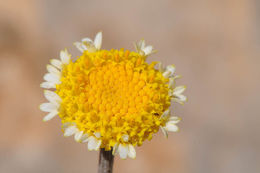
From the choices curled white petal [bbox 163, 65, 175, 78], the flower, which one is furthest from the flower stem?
curled white petal [bbox 163, 65, 175, 78]

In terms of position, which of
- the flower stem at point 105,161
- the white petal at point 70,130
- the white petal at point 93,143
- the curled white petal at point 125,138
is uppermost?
the white petal at point 70,130

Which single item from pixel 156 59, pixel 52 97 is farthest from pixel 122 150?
pixel 156 59

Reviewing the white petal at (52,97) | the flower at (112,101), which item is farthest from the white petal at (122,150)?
the white petal at (52,97)

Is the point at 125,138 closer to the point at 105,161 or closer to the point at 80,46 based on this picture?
the point at 105,161

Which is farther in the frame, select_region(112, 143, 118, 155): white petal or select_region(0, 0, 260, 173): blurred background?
select_region(0, 0, 260, 173): blurred background

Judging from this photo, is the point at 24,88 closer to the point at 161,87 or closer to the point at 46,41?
the point at 46,41

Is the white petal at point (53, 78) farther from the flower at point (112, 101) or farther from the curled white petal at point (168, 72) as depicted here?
the curled white petal at point (168, 72)

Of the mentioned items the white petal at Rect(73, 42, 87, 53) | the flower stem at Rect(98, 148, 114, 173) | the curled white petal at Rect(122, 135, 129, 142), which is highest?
the white petal at Rect(73, 42, 87, 53)

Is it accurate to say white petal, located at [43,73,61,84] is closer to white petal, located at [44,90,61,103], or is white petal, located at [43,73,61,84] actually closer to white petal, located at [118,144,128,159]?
white petal, located at [44,90,61,103]
